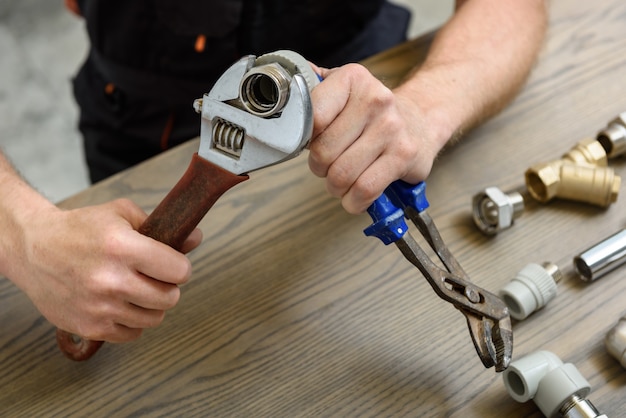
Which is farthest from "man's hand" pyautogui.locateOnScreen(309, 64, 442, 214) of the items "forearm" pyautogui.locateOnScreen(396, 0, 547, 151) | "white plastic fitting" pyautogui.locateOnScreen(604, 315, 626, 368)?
"white plastic fitting" pyautogui.locateOnScreen(604, 315, 626, 368)

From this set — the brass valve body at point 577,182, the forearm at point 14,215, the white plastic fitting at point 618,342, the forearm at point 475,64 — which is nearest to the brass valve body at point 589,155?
the brass valve body at point 577,182

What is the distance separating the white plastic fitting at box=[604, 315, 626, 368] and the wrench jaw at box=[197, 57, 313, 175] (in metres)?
0.36

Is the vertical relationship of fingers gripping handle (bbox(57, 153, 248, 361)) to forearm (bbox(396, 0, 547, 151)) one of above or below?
below

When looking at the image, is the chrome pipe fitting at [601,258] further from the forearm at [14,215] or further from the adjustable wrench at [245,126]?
the forearm at [14,215]

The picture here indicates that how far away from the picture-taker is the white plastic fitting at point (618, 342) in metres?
0.65

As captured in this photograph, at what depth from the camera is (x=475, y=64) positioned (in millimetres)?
874

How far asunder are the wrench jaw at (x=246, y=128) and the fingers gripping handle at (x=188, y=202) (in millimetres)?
11

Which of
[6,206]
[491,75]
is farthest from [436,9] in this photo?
[6,206]

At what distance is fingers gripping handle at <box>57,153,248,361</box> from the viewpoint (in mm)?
580

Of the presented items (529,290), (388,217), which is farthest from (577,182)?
(388,217)

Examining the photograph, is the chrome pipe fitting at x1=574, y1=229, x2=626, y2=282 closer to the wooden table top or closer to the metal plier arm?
the wooden table top

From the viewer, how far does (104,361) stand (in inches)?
27.6

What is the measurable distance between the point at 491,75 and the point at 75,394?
2.01 ft

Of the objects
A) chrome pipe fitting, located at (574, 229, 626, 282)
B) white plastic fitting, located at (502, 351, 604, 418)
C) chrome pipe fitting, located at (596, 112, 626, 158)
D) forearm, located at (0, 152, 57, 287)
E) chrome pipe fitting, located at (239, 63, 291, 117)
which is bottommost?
forearm, located at (0, 152, 57, 287)
